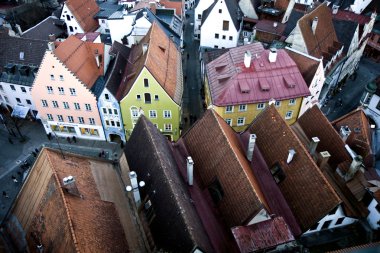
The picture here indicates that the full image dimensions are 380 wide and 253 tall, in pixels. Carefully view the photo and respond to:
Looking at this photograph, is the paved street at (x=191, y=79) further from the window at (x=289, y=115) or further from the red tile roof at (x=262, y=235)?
the red tile roof at (x=262, y=235)

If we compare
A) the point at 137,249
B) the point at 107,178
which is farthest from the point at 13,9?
the point at 137,249

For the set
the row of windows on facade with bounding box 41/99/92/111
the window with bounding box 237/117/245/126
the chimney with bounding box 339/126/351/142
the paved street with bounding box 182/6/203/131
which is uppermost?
the chimney with bounding box 339/126/351/142

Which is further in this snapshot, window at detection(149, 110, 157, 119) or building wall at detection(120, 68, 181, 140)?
window at detection(149, 110, 157, 119)

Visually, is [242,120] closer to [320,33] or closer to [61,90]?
[320,33]

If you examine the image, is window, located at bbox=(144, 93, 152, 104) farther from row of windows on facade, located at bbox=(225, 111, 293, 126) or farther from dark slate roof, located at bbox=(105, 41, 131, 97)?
row of windows on facade, located at bbox=(225, 111, 293, 126)

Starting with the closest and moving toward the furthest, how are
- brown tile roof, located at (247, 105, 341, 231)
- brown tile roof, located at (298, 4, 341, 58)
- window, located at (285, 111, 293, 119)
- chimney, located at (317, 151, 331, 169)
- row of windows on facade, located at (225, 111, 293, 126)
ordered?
brown tile roof, located at (247, 105, 341, 231) → chimney, located at (317, 151, 331, 169) → row of windows on facade, located at (225, 111, 293, 126) → window, located at (285, 111, 293, 119) → brown tile roof, located at (298, 4, 341, 58)

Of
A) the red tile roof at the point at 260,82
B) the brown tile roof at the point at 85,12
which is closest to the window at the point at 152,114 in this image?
the red tile roof at the point at 260,82

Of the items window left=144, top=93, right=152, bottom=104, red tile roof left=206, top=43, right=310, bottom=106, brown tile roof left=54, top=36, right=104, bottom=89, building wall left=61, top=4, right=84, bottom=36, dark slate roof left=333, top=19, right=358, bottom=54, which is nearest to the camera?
red tile roof left=206, top=43, right=310, bottom=106

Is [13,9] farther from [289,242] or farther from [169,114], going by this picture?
[289,242]

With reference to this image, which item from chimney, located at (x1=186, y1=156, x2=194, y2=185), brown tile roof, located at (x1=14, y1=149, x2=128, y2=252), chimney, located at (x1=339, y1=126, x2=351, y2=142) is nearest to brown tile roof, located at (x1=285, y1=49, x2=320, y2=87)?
chimney, located at (x1=339, y1=126, x2=351, y2=142)
